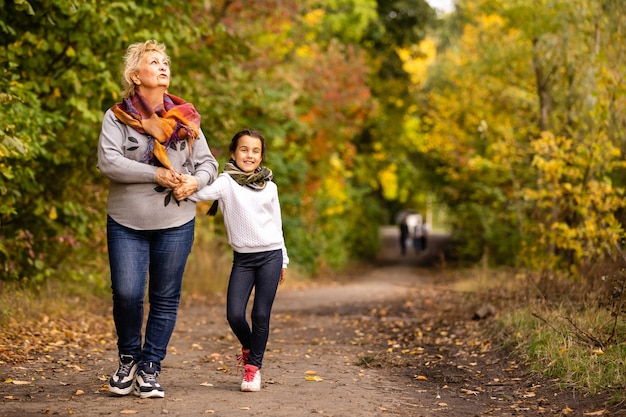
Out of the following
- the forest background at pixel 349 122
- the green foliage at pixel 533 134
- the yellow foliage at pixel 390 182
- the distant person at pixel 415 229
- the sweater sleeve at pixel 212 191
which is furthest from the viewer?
the yellow foliage at pixel 390 182

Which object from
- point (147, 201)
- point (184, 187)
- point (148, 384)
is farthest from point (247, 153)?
point (148, 384)

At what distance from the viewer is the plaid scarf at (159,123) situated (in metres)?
5.33

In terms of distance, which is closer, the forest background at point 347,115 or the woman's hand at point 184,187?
the woman's hand at point 184,187

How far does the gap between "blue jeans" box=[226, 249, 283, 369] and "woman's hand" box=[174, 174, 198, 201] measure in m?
0.73

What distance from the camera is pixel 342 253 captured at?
27.8 metres

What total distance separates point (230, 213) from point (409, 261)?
2940 centimetres

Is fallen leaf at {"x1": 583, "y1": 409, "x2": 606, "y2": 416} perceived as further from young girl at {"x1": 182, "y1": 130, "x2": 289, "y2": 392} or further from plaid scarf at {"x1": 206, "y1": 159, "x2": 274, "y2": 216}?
plaid scarf at {"x1": 206, "y1": 159, "x2": 274, "y2": 216}

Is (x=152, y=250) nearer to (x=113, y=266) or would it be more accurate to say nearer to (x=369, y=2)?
(x=113, y=266)

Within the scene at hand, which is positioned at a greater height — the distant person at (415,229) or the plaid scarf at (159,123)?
the plaid scarf at (159,123)

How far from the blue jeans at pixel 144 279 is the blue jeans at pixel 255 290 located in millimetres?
450

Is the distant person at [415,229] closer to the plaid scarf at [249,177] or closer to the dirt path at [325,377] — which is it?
the dirt path at [325,377]

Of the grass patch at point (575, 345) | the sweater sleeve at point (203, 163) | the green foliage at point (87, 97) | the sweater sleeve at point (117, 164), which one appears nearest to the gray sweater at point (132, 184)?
the sweater sleeve at point (117, 164)

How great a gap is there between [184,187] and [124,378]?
1.28 meters

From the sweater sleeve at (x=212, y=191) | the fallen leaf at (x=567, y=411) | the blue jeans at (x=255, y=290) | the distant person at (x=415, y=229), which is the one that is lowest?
the distant person at (x=415, y=229)
